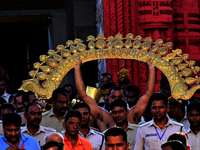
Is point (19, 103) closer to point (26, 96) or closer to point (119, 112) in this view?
point (26, 96)

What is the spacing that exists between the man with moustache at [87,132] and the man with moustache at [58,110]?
59cm

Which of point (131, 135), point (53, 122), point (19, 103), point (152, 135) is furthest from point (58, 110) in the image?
point (152, 135)

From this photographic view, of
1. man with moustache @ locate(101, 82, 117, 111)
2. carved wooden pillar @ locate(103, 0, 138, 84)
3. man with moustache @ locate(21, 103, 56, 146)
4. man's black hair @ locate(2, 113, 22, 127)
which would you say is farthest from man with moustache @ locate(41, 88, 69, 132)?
carved wooden pillar @ locate(103, 0, 138, 84)

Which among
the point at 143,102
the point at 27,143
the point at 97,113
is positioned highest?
the point at 143,102

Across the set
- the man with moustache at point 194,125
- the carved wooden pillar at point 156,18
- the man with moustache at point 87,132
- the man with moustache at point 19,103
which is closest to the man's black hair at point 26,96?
the man with moustache at point 19,103

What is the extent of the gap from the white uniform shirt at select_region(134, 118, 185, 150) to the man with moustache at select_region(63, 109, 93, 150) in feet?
2.06

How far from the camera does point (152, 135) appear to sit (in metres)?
6.34

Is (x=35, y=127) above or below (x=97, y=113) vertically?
below

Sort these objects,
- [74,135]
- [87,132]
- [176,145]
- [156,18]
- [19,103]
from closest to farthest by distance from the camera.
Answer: [176,145], [74,135], [87,132], [19,103], [156,18]

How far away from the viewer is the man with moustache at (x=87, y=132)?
650 cm

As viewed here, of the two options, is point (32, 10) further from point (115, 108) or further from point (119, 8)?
point (115, 108)

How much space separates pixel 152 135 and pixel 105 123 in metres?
0.79

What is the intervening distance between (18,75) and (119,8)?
18.4ft

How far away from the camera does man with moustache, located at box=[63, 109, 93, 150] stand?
6.05m
